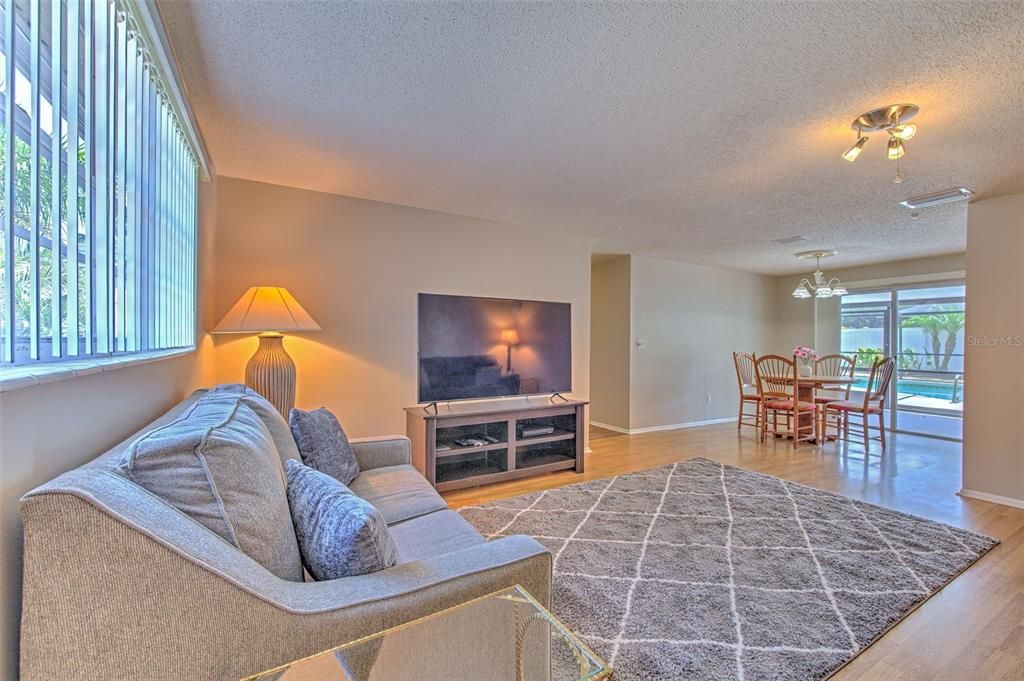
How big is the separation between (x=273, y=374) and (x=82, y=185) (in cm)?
174

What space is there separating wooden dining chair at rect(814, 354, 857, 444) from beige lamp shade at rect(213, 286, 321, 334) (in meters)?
5.29

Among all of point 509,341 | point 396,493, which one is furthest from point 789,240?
point 396,493

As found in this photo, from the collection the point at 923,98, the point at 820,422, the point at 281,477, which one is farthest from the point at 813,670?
the point at 820,422

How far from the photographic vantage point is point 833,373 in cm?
611

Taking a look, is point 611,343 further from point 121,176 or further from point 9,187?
point 9,187

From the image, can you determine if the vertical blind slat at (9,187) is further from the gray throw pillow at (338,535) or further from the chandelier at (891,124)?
the chandelier at (891,124)

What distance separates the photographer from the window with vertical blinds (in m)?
0.84

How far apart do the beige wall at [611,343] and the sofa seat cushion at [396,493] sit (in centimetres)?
380

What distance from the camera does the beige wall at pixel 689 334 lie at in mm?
5641

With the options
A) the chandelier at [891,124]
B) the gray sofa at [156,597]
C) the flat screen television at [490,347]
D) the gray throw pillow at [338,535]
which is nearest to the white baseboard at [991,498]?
the chandelier at [891,124]

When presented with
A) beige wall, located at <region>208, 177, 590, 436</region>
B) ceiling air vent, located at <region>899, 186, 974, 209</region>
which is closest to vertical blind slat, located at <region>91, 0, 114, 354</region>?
beige wall, located at <region>208, 177, 590, 436</region>

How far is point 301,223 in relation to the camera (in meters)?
3.18

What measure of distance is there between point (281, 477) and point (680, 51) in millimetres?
1943

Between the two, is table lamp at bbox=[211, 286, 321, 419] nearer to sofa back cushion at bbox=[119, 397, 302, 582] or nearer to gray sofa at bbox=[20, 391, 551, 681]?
sofa back cushion at bbox=[119, 397, 302, 582]
